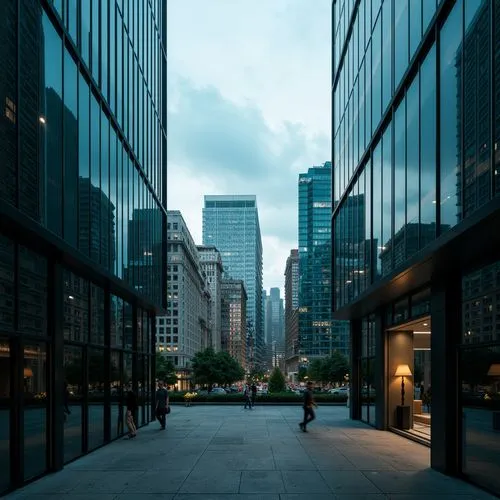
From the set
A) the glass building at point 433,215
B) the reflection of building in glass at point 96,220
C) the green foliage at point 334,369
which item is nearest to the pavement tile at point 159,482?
the glass building at point 433,215

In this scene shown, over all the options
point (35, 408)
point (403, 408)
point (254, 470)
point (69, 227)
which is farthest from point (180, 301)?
point (35, 408)

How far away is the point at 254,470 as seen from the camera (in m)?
14.2

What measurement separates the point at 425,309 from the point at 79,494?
10.5 m

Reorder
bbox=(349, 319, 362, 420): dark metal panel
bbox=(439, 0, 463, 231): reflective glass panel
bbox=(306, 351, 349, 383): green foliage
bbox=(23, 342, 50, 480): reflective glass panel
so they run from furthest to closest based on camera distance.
A: bbox=(306, 351, 349, 383): green foliage < bbox=(349, 319, 362, 420): dark metal panel < bbox=(23, 342, 50, 480): reflective glass panel < bbox=(439, 0, 463, 231): reflective glass panel

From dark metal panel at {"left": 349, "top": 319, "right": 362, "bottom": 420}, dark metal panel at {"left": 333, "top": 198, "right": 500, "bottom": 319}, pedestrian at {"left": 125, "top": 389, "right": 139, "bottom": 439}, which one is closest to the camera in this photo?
dark metal panel at {"left": 333, "top": 198, "right": 500, "bottom": 319}

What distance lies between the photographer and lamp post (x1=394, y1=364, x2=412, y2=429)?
72.9ft

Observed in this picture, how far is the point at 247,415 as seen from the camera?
32.2 meters

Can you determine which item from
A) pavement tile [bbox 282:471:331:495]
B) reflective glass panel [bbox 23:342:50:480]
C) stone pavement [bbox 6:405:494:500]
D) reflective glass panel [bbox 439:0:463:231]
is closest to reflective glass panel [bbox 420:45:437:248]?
reflective glass panel [bbox 439:0:463:231]

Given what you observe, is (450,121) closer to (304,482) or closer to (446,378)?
(446,378)

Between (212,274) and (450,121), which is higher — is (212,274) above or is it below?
above

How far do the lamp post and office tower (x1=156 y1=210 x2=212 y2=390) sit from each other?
8277cm

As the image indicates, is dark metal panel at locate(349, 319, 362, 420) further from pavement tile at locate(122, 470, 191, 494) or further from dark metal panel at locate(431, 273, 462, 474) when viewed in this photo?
pavement tile at locate(122, 470, 191, 494)

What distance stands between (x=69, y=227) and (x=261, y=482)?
7.50 meters

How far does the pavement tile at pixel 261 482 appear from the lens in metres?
12.0
